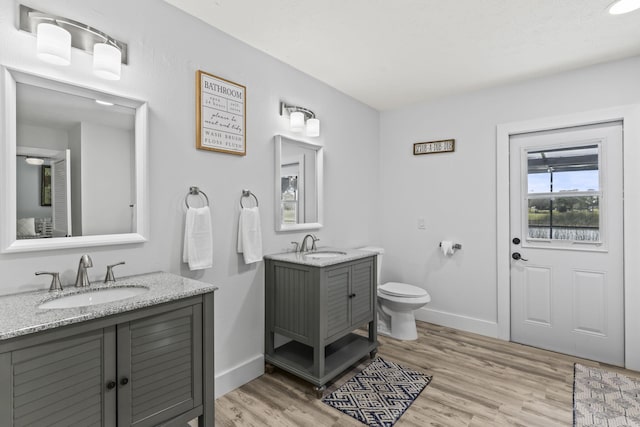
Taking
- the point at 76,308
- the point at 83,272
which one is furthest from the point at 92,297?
the point at 76,308

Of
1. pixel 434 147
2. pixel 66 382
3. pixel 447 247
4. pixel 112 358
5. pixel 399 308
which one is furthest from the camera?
pixel 434 147

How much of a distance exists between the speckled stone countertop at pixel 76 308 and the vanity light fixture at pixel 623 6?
2681 millimetres

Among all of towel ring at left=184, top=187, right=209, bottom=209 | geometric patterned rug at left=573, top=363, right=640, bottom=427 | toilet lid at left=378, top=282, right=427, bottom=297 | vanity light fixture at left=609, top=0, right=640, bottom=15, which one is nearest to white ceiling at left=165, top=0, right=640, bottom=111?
vanity light fixture at left=609, top=0, right=640, bottom=15

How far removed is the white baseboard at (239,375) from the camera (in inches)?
82.4

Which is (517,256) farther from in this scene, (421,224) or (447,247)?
(421,224)

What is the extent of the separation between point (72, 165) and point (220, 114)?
872 millimetres

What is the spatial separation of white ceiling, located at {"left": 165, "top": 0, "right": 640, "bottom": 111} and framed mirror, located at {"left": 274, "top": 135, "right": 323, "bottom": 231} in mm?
663

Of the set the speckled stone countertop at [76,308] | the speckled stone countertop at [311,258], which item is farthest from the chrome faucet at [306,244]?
the speckled stone countertop at [76,308]

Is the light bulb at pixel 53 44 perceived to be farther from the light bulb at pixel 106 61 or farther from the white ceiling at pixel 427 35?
the white ceiling at pixel 427 35

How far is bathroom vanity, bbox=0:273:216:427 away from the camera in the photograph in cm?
103

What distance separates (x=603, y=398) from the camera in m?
2.06

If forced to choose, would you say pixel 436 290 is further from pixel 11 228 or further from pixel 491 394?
pixel 11 228

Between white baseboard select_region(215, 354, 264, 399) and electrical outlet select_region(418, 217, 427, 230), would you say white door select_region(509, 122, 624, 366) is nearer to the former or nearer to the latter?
electrical outlet select_region(418, 217, 427, 230)

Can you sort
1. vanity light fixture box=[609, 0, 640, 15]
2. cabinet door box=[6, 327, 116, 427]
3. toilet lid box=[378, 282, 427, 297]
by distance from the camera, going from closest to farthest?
cabinet door box=[6, 327, 116, 427] < vanity light fixture box=[609, 0, 640, 15] < toilet lid box=[378, 282, 427, 297]
